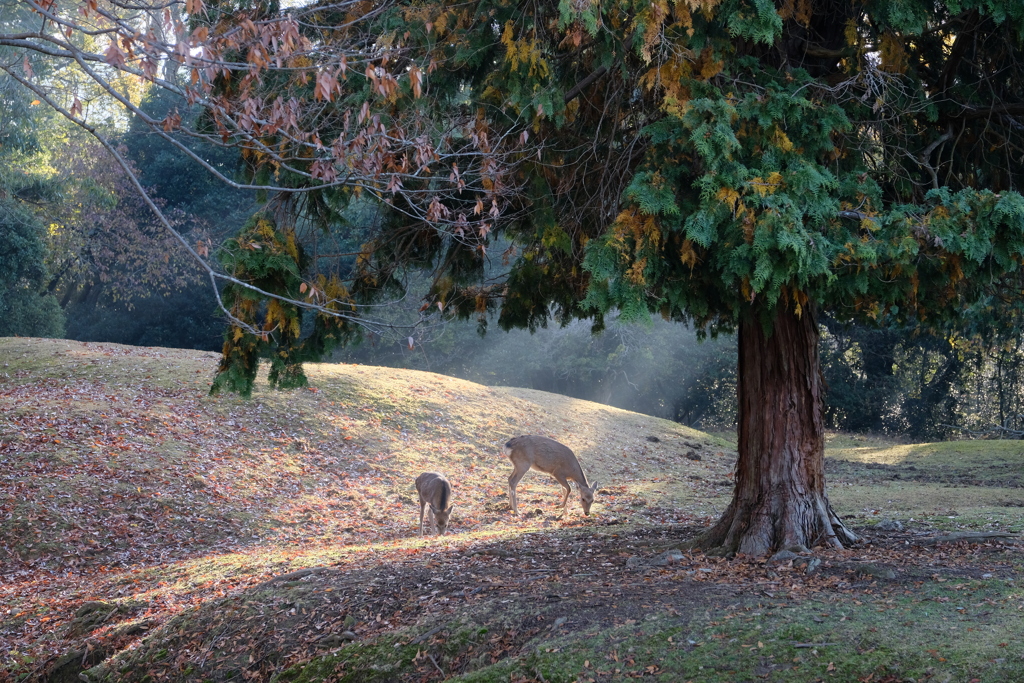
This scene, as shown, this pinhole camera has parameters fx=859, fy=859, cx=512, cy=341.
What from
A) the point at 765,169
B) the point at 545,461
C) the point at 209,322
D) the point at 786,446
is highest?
the point at 765,169

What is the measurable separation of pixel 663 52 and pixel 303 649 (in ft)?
19.9

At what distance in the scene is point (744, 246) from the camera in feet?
21.8

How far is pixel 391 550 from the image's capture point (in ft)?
35.7

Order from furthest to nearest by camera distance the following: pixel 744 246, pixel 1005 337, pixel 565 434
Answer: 1. pixel 565 434
2. pixel 1005 337
3. pixel 744 246

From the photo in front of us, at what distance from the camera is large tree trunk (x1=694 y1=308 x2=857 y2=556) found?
873 centimetres

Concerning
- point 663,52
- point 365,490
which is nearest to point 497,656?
point 663,52

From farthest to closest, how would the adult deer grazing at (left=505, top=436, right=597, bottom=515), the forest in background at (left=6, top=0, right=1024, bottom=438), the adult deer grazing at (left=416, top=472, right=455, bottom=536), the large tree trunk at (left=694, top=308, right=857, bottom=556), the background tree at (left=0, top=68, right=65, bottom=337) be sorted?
the forest in background at (left=6, top=0, right=1024, bottom=438) → the background tree at (left=0, top=68, right=65, bottom=337) → the adult deer grazing at (left=505, top=436, right=597, bottom=515) → the adult deer grazing at (left=416, top=472, right=455, bottom=536) → the large tree trunk at (left=694, top=308, right=857, bottom=556)

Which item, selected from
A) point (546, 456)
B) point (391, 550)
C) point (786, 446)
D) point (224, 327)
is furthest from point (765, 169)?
point (224, 327)

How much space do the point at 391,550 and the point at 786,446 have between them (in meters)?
5.07

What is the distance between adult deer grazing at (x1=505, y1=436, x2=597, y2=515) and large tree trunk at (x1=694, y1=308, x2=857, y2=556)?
560cm

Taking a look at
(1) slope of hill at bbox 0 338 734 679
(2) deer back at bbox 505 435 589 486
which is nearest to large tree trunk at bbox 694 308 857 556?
(1) slope of hill at bbox 0 338 734 679

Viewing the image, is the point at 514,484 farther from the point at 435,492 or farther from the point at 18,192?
the point at 18,192

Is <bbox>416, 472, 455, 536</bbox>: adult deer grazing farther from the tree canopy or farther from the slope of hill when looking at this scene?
the tree canopy

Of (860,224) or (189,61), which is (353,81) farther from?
(860,224)
